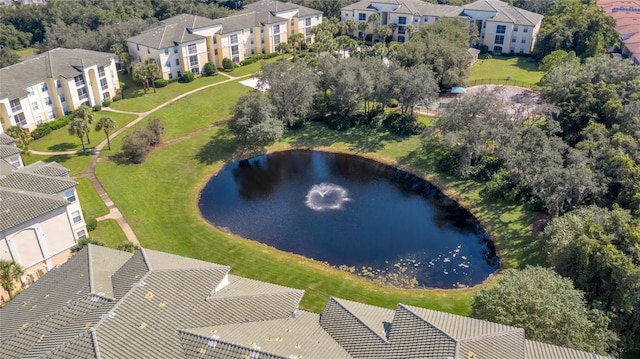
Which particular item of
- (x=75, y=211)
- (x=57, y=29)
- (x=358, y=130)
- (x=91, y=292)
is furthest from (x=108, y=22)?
(x=91, y=292)

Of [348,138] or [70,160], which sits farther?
[348,138]

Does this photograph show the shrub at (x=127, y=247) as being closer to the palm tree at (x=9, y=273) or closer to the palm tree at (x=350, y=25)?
the palm tree at (x=9, y=273)

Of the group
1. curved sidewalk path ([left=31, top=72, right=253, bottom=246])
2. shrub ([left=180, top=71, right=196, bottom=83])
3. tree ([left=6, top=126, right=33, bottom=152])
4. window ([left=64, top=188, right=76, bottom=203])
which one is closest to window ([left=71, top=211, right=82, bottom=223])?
window ([left=64, top=188, right=76, bottom=203])

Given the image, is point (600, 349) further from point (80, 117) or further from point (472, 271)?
point (80, 117)

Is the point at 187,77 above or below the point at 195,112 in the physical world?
above

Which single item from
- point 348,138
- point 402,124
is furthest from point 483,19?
point 348,138

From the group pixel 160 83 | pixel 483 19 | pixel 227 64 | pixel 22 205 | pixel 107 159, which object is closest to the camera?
pixel 22 205

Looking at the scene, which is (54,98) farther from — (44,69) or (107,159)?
(107,159)
